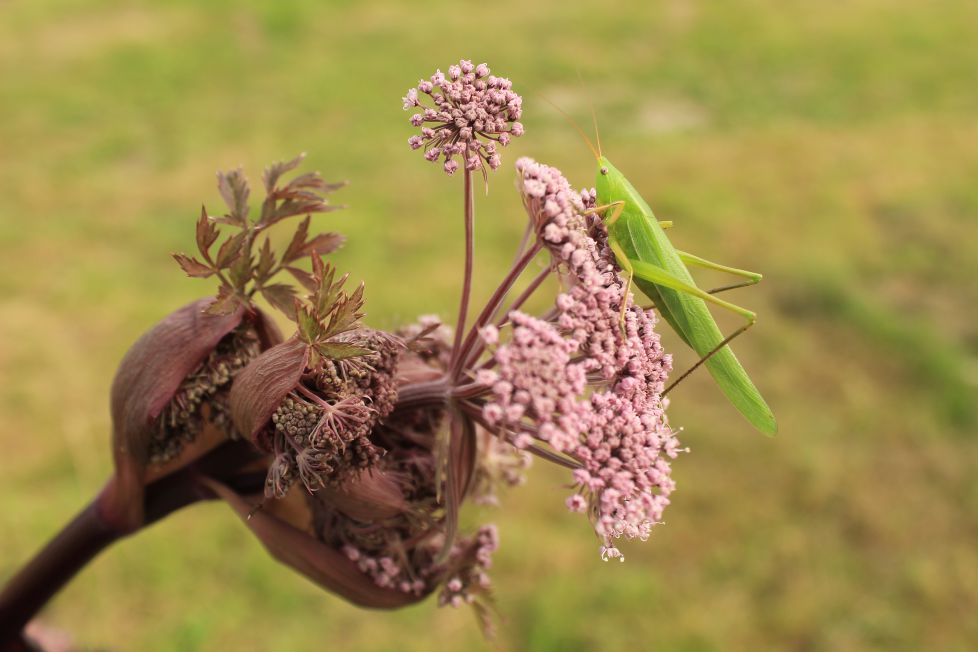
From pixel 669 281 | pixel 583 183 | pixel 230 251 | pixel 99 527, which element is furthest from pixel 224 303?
pixel 583 183

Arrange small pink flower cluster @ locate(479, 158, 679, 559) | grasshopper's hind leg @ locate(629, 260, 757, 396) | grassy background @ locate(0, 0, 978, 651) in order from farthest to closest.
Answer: grassy background @ locate(0, 0, 978, 651) < grasshopper's hind leg @ locate(629, 260, 757, 396) < small pink flower cluster @ locate(479, 158, 679, 559)

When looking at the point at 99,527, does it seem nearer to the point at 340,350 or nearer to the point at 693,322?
the point at 340,350

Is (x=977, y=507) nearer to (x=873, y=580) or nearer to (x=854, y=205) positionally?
(x=873, y=580)

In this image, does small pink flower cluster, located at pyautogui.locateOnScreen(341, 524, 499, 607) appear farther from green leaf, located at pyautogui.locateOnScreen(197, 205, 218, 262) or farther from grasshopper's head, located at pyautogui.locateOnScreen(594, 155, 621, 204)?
grasshopper's head, located at pyautogui.locateOnScreen(594, 155, 621, 204)

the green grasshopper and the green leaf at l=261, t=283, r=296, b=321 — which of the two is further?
the green grasshopper

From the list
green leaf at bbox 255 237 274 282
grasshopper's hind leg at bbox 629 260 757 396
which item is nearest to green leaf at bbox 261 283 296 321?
green leaf at bbox 255 237 274 282

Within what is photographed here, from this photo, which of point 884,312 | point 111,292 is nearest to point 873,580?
point 884,312

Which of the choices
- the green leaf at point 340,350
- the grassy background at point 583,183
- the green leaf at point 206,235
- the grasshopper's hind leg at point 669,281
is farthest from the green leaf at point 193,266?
the grasshopper's hind leg at point 669,281
